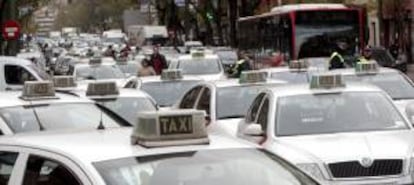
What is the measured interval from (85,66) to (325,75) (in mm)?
17335

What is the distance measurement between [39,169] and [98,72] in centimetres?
2152

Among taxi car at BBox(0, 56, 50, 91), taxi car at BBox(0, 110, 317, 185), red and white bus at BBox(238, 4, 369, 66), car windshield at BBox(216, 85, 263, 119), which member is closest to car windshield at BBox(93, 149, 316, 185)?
taxi car at BBox(0, 110, 317, 185)

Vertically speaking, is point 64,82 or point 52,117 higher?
point 52,117

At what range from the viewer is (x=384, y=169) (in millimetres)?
8727

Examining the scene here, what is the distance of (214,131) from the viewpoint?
11766 mm

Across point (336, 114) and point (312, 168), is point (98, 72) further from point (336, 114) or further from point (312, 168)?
point (312, 168)

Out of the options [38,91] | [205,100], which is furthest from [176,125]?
[205,100]

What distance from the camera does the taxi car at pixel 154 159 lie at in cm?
475

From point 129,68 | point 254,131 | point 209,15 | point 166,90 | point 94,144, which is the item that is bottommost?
point 209,15

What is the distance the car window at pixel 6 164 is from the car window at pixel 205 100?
7554 millimetres

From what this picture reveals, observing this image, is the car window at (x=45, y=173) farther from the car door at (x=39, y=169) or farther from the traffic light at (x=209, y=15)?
the traffic light at (x=209, y=15)

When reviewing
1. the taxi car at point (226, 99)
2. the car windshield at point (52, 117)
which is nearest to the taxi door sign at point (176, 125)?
the car windshield at point (52, 117)

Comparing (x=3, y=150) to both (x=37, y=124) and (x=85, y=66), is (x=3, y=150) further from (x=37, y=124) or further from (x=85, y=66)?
(x=85, y=66)

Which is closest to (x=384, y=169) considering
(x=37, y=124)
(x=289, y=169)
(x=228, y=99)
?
(x=37, y=124)
